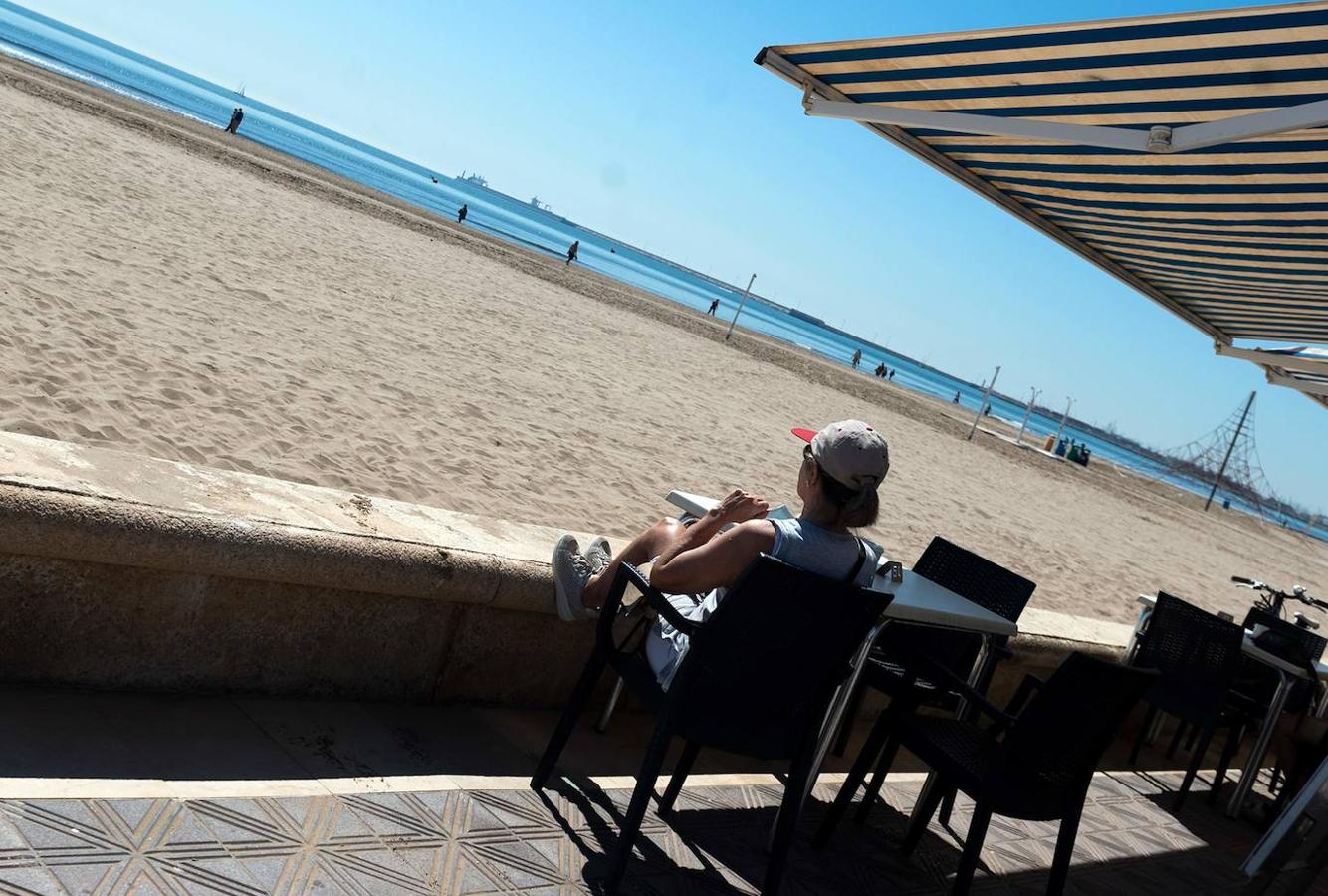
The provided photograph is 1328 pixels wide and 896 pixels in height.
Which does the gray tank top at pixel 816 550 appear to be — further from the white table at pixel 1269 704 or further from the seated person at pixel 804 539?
the white table at pixel 1269 704

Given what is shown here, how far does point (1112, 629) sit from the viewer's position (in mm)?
5852

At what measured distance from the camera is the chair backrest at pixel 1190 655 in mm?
4508

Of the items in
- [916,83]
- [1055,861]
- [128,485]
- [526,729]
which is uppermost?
[916,83]

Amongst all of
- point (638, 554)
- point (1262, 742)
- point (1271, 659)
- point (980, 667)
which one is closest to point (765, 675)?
point (638, 554)

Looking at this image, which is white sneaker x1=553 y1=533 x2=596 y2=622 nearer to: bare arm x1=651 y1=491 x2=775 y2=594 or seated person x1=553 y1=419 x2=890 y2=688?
seated person x1=553 y1=419 x2=890 y2=688

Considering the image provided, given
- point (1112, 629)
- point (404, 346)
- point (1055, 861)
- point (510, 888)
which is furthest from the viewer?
point (404, 346)

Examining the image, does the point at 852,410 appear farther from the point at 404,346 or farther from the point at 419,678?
the point at 419,678

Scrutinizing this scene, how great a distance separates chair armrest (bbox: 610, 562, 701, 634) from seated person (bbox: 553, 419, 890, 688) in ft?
0.23

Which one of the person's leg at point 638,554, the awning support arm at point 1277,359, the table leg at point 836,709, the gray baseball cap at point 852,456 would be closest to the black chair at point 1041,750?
the table leg at point 836,709

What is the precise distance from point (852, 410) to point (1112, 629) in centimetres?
Answer: 1622

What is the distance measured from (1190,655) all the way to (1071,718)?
2.24m

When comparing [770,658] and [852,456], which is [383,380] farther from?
[770,658]

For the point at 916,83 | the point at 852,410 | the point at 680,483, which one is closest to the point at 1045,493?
the point at 852,410

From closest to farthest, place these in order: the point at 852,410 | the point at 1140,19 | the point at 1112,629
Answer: the point at 1140,19
the point at 1112,629
the point at 852,410
